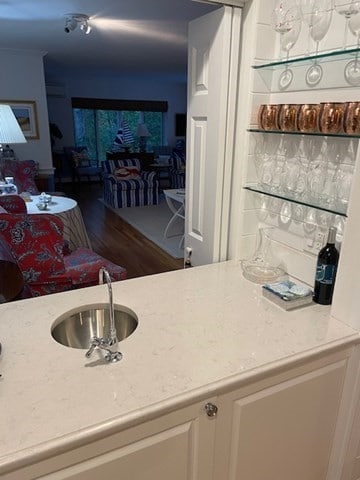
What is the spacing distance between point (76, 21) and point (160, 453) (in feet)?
12.5

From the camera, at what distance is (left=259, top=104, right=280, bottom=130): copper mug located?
5.13ft

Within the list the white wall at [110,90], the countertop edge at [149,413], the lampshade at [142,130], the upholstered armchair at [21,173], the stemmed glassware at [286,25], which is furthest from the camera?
the lampshade at [142,130]

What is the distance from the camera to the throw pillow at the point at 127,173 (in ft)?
22.1

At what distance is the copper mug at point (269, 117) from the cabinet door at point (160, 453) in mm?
1143

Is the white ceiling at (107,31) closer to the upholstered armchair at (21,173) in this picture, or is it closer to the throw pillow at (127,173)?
the upholstered armchair at (21,173)

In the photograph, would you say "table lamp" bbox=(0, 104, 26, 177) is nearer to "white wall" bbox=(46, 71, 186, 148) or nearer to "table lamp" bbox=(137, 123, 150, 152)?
"white wall" bbox=(46, 71, 186, 148)

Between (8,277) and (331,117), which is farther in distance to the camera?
(8,277)

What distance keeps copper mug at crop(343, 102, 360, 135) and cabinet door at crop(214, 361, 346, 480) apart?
2.65 ft

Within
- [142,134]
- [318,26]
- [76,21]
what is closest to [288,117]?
[318,26]

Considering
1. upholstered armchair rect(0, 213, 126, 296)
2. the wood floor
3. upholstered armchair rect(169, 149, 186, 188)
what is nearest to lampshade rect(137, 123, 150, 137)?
upholstered armchair rect(169, 149, 186, 188)

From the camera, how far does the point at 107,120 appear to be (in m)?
9.40

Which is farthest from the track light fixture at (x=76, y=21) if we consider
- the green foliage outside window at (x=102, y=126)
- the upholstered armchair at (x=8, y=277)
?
the green foliage outside window at (x=102, y=126)

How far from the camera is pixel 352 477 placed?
149 cm

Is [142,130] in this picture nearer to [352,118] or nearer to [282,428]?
[352,118]
